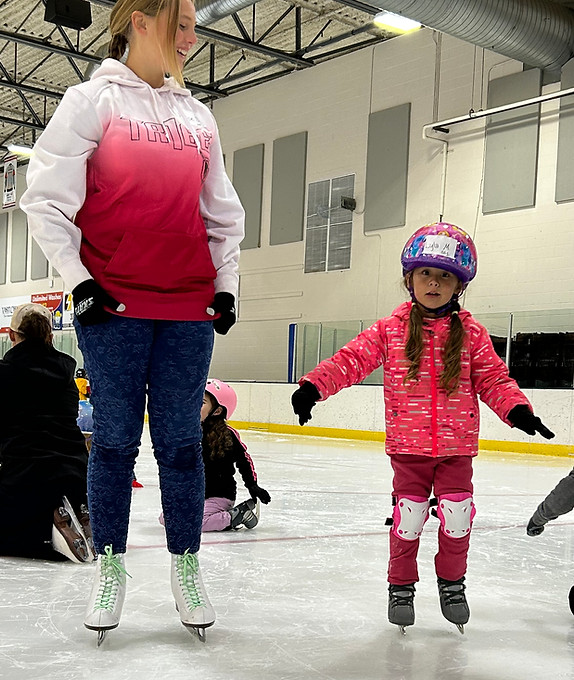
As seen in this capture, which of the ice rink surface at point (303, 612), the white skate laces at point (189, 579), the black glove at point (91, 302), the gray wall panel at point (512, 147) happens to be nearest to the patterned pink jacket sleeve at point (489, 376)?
the ice rink surface at point (303, 612)

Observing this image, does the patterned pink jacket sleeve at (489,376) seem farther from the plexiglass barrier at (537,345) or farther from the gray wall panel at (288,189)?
the gray wall panel at (288,189)

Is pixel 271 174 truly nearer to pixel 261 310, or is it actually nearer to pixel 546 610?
pixel 261 310

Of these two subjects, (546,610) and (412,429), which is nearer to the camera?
(412,429)

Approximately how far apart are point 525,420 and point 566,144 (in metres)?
9.62

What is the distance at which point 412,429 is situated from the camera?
7.17 feet

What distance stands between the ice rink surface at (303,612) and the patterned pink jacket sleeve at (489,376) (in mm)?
569

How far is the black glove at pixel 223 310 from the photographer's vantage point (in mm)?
2035

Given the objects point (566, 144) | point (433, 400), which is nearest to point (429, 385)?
point (433, 400)

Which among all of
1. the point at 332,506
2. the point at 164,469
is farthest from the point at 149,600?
the point at 332,506

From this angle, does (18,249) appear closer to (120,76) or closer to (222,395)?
(222,395)

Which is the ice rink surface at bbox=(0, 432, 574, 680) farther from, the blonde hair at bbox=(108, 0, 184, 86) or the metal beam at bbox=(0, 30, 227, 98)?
the metal beam at bbox=(0, 30, 227, 98)

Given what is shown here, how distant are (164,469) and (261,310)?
43.6 ft

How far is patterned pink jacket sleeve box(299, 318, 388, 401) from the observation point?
2127mm

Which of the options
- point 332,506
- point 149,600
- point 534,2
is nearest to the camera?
point 149,600
